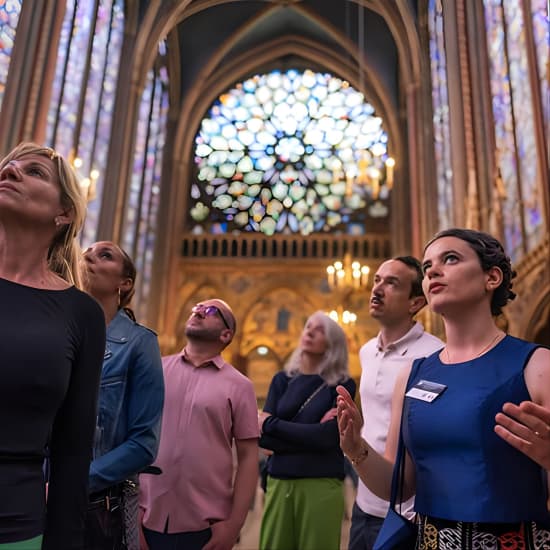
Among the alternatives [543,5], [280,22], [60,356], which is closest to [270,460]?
[60,356]

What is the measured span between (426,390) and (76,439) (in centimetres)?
72

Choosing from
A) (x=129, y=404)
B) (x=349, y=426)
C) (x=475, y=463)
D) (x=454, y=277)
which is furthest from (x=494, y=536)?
(x=129, y=404)

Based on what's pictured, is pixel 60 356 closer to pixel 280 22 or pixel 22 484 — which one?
pixel 22 484

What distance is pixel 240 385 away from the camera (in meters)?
2.19

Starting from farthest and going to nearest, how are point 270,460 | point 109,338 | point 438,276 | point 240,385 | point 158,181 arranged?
point 158,181 → point 270,460 → point 240,385 → point 109,338 → point 438,276

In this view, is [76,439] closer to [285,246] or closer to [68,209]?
[68,209]

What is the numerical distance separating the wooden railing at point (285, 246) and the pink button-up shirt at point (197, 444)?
486 inches

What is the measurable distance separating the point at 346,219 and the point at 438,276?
45.6 feet

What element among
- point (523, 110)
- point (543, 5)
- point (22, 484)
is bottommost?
point (22, 484)

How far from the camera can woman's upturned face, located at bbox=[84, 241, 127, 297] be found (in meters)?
1.85

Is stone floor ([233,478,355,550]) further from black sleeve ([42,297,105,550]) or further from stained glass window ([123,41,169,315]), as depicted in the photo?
A: stained glass window ([123,41,169,315])

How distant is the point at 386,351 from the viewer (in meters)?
2.26

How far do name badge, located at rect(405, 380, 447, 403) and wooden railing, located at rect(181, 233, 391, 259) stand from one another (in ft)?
43.1

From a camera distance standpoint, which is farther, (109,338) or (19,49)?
(19,49)
